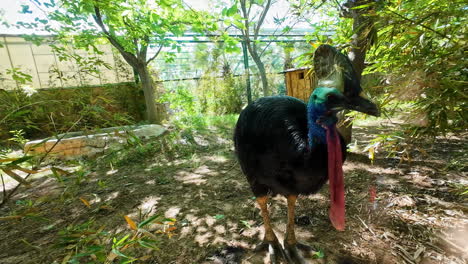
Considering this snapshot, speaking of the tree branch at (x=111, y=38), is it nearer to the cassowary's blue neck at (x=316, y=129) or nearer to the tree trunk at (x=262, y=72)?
the cassowary's blue neck at (x=316, y=129)

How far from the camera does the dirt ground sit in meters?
1.86

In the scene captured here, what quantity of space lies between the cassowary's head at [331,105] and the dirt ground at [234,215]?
115 centimetres

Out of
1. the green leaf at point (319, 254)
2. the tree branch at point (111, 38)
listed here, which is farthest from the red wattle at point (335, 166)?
the tree branch at point (111, 38)

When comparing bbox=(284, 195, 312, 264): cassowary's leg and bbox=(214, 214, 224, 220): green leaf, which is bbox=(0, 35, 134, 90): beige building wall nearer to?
bbox=(214, 214, 224, 220): green leaf

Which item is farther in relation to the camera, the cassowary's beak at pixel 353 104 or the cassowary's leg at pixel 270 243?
the cassowary's leg at pixel 270 243

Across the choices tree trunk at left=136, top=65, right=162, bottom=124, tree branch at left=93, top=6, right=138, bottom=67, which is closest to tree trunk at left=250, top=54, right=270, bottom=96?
tree trunk at left=136, top=65, right=162, bottom=124

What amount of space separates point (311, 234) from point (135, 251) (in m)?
1.59

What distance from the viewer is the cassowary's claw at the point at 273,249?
6.35 feet

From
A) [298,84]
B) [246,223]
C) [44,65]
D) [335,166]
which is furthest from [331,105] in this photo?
[44,65]

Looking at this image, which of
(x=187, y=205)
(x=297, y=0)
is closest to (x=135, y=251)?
(x=187, y=205)

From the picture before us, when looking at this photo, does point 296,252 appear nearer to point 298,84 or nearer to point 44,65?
point 298,84

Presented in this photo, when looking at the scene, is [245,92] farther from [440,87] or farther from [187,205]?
[440,87]

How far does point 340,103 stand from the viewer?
136 centimetres

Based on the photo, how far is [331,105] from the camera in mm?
1385
